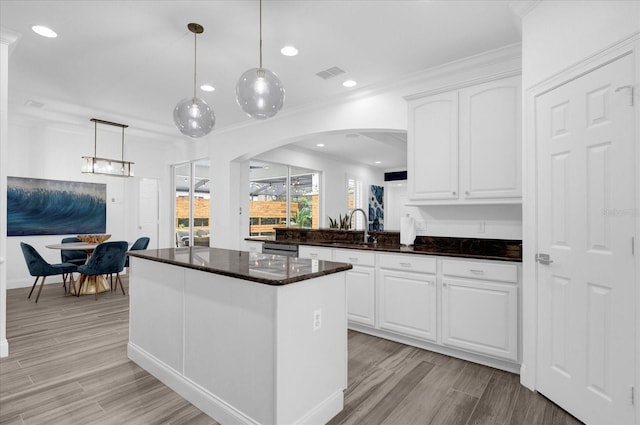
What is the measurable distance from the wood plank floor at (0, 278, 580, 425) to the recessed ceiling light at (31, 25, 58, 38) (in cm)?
277

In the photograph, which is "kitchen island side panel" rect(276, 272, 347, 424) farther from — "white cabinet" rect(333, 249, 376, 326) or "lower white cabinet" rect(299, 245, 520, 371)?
"white cabinet" rect(333, 249, 376, 326)

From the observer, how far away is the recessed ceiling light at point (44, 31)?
9.22 ft

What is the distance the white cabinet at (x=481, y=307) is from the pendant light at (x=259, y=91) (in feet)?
6.56

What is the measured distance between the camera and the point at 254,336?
1.83 m

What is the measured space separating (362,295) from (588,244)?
2.04 meters

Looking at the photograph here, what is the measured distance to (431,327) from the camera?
308cm

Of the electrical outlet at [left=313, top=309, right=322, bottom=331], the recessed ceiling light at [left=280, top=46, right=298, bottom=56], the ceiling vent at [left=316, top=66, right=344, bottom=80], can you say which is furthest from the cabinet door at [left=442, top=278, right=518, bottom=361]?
the recessed ceiling light at [left=280, top=46, right=298, bottom=56]

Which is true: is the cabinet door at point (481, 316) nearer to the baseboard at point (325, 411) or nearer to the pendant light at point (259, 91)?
the baseboard at point (325, 411)

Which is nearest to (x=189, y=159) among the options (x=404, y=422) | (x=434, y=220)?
(x=434, y=220)

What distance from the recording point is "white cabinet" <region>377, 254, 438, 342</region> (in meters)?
3.08

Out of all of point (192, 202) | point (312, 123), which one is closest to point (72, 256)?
point (192, 202)

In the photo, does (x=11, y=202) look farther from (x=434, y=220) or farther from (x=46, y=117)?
(x=434, y=220)

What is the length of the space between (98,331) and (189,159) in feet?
12.7

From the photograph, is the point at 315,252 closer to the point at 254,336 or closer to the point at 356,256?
the point at 356,256
